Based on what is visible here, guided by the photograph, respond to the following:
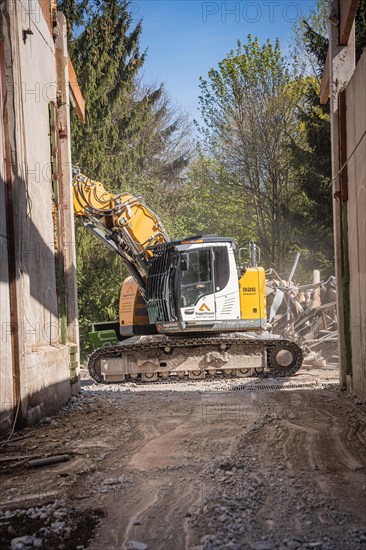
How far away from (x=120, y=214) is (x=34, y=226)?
6666mm

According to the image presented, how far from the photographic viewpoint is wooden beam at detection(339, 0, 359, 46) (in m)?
8.52

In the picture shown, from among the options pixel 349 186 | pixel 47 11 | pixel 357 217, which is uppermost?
pixel 47 11

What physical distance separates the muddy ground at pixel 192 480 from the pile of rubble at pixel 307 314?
10694mm

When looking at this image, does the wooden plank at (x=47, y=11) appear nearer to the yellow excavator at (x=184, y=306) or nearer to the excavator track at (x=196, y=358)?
the yellow excavator at (x=184, y=306)

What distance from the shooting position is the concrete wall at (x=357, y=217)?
7926 millimetres

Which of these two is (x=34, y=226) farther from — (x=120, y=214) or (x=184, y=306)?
(x=120, y=214)

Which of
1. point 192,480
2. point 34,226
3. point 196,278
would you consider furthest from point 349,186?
point 196,278

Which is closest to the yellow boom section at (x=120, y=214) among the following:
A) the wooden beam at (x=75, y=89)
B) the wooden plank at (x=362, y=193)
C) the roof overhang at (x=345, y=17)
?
the wooden beam at (x=75, y=89)

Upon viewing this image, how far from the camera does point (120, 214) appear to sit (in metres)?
15.1

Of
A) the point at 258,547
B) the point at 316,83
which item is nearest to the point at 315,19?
the point at 316,83

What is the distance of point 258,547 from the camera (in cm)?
334

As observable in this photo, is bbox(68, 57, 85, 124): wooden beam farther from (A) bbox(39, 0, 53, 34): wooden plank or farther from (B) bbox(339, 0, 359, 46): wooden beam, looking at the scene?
(B) bbox(339, 0, 359, 46): wooden beam

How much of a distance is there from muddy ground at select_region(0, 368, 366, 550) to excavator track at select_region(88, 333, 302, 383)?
21.1 feet

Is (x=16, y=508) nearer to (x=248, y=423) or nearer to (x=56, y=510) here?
(x=56, y=510)
